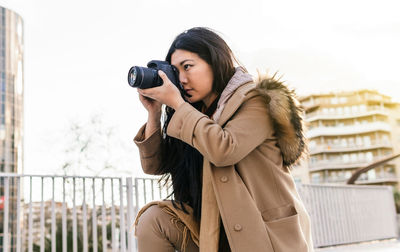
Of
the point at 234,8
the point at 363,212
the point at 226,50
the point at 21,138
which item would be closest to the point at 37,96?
the point at 21,138

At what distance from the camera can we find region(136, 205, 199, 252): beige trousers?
1.17 meters

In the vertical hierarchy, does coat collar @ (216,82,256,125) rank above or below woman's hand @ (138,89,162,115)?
below

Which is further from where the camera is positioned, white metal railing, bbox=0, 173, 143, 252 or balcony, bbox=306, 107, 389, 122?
balcony, bbox=306, 107, 389, 122

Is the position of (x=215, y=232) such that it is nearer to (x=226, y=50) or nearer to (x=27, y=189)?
(x=226, y=50)

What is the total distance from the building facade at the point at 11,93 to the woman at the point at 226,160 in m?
37.5

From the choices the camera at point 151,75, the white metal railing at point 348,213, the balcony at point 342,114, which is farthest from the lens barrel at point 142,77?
the balcony at point 342,114

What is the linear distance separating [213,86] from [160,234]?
1.60 ft

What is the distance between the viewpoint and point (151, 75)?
1.23 m

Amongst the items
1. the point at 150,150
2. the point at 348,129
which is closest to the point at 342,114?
the point at 348,129

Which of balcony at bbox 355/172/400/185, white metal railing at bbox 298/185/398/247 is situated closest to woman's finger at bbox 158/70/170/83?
white metal railing at bbox 298/185/398/247

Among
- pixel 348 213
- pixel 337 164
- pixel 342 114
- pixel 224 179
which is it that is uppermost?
pixel 342 114

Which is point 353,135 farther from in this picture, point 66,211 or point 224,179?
point 224,179

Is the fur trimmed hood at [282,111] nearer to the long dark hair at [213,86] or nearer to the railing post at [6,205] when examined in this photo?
the long dark hair at [213,86]

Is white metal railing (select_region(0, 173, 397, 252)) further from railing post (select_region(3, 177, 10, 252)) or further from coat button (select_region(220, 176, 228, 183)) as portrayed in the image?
coat button (select_region(220, 176, 228, 183))
